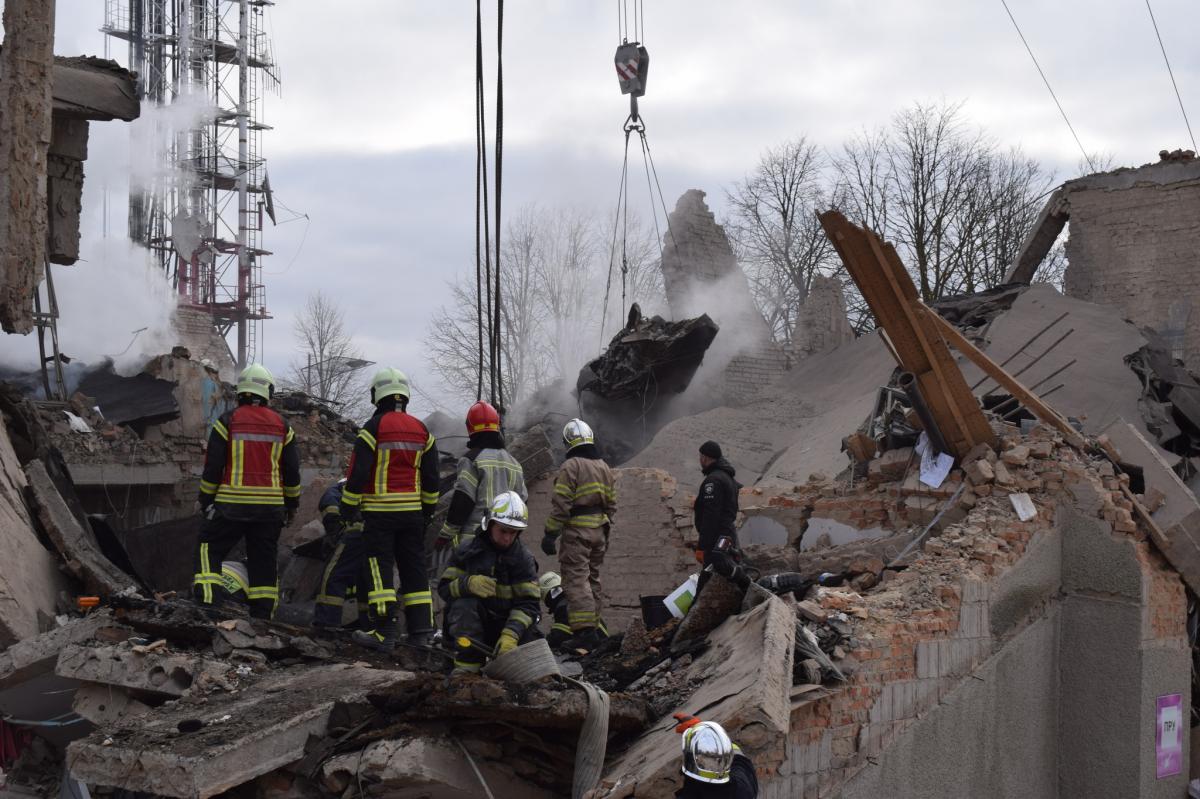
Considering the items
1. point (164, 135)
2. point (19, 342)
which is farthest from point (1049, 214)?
point (164, 135)

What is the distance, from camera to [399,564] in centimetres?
753

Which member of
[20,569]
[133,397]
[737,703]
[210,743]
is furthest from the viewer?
[133,397]

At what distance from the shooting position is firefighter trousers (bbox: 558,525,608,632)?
8445 mm

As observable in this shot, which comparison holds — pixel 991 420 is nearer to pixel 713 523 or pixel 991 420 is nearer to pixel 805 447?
pixel 713 523

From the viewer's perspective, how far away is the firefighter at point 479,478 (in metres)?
8.41

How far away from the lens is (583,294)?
3875cm

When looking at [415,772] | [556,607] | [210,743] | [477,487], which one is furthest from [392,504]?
[415,772]

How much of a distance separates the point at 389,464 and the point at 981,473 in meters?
4.13

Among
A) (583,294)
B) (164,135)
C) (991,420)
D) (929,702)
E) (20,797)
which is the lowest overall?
(20,797)

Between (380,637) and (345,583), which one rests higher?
(345,583)

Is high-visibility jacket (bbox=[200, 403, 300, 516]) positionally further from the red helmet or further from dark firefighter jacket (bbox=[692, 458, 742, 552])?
dark firefighter jacket (bbox=[692, 458, 742, 552])

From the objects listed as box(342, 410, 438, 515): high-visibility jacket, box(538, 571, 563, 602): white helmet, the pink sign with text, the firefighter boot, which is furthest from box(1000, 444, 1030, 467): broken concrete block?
the firefighter boot

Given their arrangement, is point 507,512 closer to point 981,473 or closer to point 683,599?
point 683,599

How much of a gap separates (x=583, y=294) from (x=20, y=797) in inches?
1282
